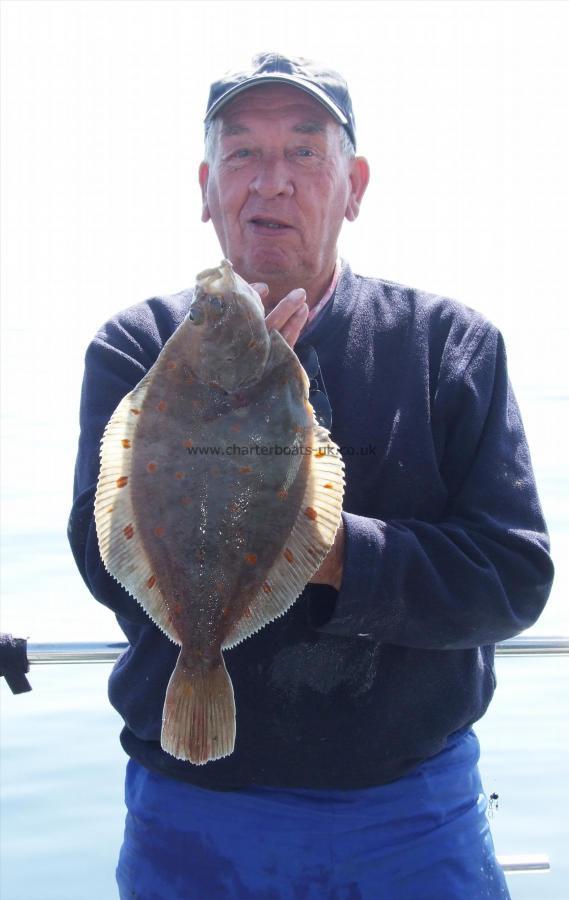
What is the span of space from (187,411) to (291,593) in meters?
0.49

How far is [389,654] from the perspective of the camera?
280cm

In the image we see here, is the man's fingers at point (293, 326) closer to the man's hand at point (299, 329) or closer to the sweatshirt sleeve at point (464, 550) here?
the man's hand at point (299, 329)

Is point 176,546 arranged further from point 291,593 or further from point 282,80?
point 282,80

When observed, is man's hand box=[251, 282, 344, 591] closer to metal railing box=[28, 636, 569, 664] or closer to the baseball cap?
the baseball cap

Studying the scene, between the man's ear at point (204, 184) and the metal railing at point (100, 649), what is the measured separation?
4.65ft

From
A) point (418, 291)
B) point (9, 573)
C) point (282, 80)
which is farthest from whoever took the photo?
point (9, 573)

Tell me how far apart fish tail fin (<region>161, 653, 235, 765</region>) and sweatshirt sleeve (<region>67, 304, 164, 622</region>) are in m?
0.34

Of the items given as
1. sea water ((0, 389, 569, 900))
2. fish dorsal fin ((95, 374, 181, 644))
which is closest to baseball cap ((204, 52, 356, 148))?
fish dorsal fin ((95, 374, 181, 644))

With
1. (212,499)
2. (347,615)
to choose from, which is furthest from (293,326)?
(347,615)

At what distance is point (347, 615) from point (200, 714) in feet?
1.44

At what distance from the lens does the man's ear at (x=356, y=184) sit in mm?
3285

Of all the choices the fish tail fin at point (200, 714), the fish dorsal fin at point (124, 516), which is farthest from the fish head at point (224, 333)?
the fish tail fin at point (200, 714)

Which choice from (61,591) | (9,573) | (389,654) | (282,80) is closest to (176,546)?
(389,654)

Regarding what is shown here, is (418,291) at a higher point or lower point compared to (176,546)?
higher
